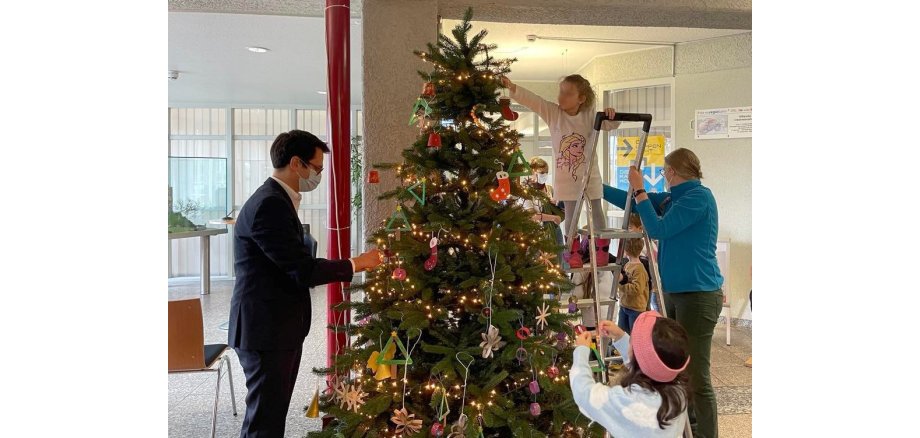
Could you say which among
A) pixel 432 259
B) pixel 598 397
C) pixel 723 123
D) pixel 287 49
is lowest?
pixel 598 397

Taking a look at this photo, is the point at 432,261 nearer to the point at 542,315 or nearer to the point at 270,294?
the point at 542,315

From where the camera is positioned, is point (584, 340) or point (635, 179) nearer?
point (584, 340)

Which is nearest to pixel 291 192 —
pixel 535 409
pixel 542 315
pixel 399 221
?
pixel 399 221

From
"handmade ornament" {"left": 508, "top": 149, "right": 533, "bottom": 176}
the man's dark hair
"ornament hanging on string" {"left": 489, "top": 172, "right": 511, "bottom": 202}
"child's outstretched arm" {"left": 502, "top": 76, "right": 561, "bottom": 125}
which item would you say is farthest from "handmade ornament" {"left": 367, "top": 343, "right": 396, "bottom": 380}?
"child's outstretched arm" {"left": 502, "top": 76, "right": 561, "bottom": 125}

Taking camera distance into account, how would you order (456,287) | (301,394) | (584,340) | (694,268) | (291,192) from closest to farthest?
(584,340) < (456,287) < (291,192) < (694,268) < (301,394)

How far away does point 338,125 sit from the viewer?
121 inches

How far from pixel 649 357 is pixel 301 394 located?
117 inches

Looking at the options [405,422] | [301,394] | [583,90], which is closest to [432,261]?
[405,422]

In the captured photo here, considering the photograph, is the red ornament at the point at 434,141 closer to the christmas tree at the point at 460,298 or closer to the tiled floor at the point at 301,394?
the christmas tree at the point at 460,298

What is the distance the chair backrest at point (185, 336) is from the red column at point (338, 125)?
2.24 ft

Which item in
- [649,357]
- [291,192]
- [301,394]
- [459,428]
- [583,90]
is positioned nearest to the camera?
[649,357]

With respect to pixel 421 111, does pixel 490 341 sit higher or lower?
lower

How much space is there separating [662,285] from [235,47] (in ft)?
14.9

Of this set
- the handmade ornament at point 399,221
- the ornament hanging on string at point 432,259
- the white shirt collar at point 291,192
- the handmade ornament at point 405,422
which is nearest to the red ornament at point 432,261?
the ornament hanging on string at point 432,259
